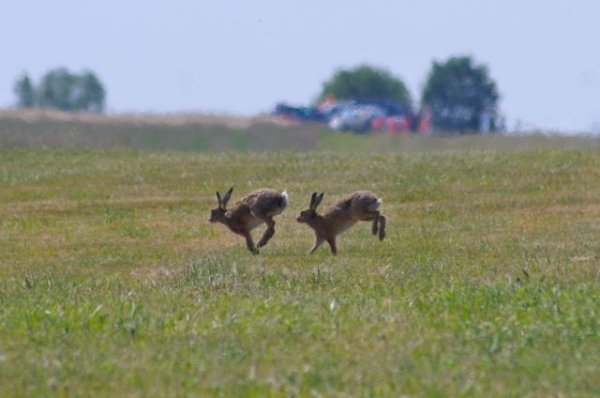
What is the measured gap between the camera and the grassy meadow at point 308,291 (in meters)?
9.07

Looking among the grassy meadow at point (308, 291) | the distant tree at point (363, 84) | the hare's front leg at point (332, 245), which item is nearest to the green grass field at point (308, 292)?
the grassy meadow at point (308, 291)

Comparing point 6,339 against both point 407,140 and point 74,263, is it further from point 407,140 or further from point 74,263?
point 407,140

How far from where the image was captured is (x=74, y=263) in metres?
17.7

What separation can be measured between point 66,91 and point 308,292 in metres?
56.5

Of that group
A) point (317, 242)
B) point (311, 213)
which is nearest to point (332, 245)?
point (317, 242)

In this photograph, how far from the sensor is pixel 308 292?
42.5 feet

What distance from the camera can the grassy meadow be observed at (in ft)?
29.8

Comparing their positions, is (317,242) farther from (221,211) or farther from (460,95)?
(460,95)

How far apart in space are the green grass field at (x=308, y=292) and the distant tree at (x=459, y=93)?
19658 millimetres

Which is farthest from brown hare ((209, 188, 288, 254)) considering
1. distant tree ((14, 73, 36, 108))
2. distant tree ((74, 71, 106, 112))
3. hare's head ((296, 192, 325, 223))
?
distant tree ((74, 71, 106, 112))

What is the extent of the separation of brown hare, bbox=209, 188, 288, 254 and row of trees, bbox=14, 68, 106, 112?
39.1 metres

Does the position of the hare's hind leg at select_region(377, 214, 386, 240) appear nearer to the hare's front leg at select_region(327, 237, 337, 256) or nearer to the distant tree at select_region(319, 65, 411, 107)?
the hare's front leg at select_region(327, 237, 337, 256)

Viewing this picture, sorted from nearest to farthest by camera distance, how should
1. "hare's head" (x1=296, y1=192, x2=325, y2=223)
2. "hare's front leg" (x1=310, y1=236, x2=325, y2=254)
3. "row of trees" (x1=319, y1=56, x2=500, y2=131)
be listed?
"hare's front leg" (x1=310, y1=236, x2=325, y2=254)
"hare's head" (x1=296, y1=192, x2=325, y2=223)
"row of trees" (x1=319, y1=56, x2=500, y2=131)

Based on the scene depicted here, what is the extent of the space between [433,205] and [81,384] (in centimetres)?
1523
